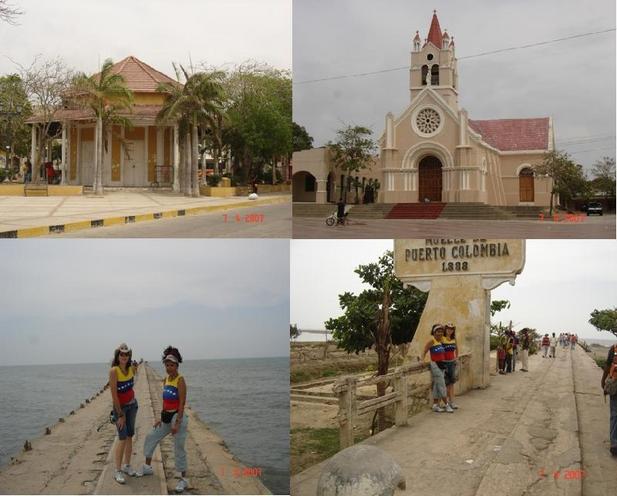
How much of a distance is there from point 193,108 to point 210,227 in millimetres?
4000

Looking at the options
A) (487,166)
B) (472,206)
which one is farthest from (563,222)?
(487,166)

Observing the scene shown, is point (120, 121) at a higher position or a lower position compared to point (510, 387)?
higher

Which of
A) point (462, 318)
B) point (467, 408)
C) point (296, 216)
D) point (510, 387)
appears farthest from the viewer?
point (296, 216)

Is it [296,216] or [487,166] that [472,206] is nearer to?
[487,166]

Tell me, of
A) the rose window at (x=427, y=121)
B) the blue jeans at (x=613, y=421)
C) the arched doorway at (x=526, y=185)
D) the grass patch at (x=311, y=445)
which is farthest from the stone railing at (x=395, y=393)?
the rose window at (x=427, y=121)

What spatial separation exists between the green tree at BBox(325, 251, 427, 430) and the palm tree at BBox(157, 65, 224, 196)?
398cm

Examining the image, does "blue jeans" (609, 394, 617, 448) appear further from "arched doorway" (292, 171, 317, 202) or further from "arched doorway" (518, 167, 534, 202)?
"arched doorway" (518, 167, 534, 202)

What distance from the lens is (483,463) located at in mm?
5934

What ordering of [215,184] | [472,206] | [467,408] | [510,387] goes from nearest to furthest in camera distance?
[467,408] < [510,387] < [215,184] < [472,206]

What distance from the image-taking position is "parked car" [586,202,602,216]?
1490 centimetres

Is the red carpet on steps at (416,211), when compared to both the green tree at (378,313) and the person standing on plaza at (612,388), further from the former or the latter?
the person standing on plaza at (612,388)

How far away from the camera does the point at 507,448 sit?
245 inches

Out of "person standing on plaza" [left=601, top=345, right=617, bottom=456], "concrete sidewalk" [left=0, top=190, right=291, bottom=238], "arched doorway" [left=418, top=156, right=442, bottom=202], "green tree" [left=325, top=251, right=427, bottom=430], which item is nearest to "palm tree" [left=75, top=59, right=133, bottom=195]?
"concrete sidewalk" [left=0, top=190, right=291, bottom=238]

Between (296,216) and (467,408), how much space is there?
5942mm
